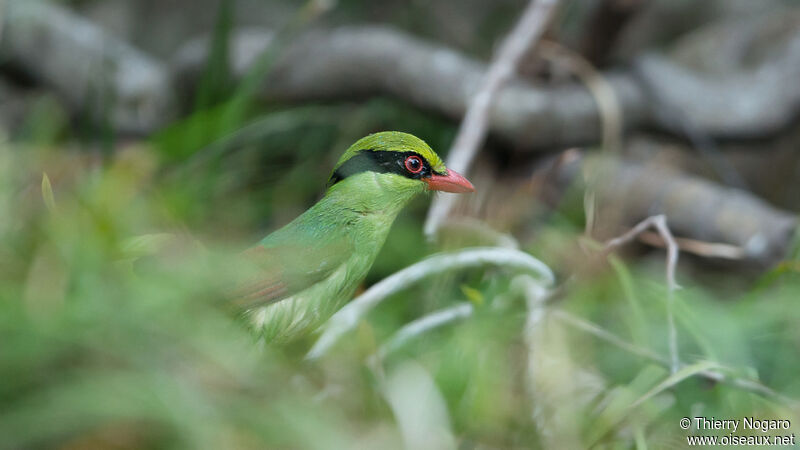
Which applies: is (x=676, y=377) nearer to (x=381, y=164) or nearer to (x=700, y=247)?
(x=381, y=164)

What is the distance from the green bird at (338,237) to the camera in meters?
0.64

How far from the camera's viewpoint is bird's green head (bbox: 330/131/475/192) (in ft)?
2.27

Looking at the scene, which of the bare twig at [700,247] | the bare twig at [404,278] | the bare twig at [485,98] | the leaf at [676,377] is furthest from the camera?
the bare twig at [485,98]

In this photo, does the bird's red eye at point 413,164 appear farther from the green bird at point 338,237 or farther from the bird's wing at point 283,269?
the bird's wing at point 283,269

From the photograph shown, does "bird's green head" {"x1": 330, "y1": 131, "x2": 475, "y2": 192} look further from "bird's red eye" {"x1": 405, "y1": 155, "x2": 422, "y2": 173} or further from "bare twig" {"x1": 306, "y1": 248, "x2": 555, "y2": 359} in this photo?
"bare twig" {"x1": 306, "y1": 248, "x2": 555, "y2": 359}

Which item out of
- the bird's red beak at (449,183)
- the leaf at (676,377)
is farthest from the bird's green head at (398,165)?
the leaf at (676,377)

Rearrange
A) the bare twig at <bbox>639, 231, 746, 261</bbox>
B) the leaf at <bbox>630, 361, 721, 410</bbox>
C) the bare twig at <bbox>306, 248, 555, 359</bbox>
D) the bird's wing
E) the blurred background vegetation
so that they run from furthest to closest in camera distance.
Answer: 1. the bare twig at <bbox>639, 231, 746, 261</bbox>
2. the leaf at <bbox>630, 361, 721, 410</bbox>
3. the bare twig at <bbox>306, 248, 555, 359</bbox>
4. the blurred background vegetation
5. the bird's wing

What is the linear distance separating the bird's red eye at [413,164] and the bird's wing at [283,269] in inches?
4.2

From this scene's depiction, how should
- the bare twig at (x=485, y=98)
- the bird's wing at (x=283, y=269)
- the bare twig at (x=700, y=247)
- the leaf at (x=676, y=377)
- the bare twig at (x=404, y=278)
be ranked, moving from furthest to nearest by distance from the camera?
the bare twig at (x=485, y=98) → the bare twig at (x=700, y=247) → the leaf at (x=676, y=377) → the bare twig at (x=404, y=278) → the bird's wing at (x=283, y=269)

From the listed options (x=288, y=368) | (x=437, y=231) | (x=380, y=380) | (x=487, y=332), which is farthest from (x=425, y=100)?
(x=288, y=368)

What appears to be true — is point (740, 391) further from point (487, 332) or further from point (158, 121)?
point (158, 121)

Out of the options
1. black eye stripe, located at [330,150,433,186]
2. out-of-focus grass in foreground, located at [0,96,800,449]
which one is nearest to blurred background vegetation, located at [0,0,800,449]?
out-of-focus grass in foreground, located at [0,96,800,449]

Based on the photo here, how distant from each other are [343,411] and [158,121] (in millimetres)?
3231

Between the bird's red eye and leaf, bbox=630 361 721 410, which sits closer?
the bird's red eye
